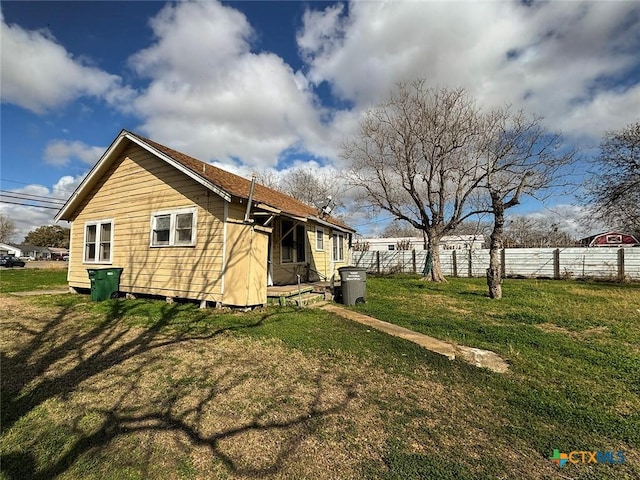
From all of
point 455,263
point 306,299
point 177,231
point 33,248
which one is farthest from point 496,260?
point 33,248

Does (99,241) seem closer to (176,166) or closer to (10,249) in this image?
(176,166)

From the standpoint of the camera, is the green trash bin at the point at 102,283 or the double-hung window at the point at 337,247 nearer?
the green trash bin at the point at 102,283

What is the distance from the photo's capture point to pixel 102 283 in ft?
31.3

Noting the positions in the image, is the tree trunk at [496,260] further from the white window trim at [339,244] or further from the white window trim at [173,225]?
the white window trim at [173,225]

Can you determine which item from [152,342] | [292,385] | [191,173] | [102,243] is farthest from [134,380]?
[102,243]

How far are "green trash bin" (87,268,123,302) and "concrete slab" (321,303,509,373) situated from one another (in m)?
7.40

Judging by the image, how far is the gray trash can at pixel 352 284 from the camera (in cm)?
947

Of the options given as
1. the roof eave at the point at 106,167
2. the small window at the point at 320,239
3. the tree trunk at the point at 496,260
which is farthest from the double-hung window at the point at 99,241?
the tree trunk at the point at 496,260

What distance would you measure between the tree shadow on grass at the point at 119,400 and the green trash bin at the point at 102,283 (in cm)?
348

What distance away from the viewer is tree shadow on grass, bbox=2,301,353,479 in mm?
2719

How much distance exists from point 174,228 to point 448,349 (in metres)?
7.47

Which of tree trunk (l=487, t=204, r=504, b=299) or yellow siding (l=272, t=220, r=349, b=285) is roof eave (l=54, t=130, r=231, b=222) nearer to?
yellow siding (l=272, t=220, r=349, b=285)

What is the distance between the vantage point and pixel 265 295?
27.4 ft

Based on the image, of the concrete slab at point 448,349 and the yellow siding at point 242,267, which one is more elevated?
the yellow siding at point 242,267
